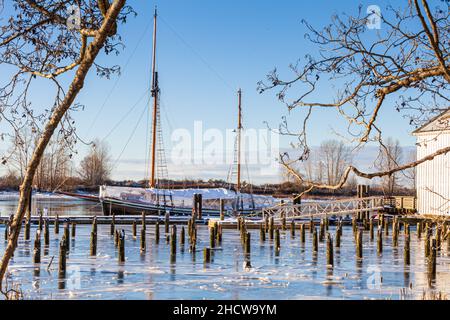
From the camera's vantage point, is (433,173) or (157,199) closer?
(433,173)

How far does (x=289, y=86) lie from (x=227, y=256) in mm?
17527

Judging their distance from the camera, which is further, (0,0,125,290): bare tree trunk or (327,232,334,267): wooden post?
(327,232,334,267): wooden post

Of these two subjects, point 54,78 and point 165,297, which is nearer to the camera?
point 54,78

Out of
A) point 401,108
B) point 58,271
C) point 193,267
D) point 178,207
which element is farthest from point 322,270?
point 178,207

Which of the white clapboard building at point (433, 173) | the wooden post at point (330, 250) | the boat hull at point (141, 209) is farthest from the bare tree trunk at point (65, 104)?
the boat hull at point (141, 209)

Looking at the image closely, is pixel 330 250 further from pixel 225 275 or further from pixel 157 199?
pixel 157 199

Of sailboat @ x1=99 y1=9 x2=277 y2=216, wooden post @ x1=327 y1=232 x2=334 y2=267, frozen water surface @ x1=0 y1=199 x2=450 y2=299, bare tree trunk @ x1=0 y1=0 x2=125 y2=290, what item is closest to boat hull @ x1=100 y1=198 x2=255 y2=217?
sailboat @ x1=99 y1=9 x2=277 y2=216

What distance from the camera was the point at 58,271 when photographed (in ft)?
67.9

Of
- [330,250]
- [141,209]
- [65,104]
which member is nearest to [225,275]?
[330,250]

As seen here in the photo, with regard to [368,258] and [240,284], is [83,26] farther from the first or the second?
[368,258]

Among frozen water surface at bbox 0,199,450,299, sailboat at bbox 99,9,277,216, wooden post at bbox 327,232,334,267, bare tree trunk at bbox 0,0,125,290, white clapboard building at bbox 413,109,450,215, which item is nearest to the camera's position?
bare tree trunk at bbox 0,0,125,290

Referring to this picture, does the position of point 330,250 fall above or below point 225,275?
above

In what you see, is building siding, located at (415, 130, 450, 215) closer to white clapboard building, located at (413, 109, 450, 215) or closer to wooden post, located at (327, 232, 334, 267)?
white clapboard building, located at (413, 109, 450, 215)

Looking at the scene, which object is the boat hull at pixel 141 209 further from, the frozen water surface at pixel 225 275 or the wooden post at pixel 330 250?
the wooden post at pixel 330 250
